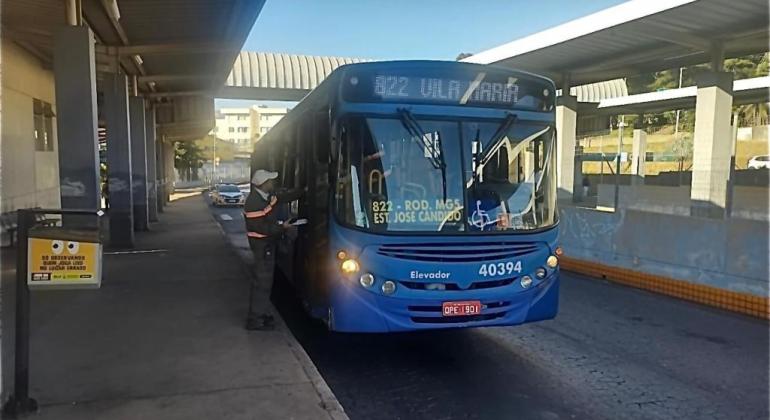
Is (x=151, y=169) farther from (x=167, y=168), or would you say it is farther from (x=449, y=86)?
(x=449, y=86)

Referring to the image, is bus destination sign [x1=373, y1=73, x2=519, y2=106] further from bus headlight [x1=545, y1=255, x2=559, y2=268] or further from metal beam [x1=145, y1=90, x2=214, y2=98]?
metal beam [x1=145, y1=90, x2=214, y2=98]

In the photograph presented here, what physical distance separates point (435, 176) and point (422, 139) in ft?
1.26

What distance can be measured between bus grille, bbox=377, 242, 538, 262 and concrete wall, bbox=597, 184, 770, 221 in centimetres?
671

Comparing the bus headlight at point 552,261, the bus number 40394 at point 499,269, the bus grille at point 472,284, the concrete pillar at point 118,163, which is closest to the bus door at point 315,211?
the bus grille at point 472,284

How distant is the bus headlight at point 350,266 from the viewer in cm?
548

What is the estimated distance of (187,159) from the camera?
238 feet

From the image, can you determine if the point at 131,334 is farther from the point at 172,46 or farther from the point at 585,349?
the point at 172,46

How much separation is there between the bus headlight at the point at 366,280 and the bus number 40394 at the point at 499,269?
1.07 m

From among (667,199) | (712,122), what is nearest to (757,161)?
(712,122)

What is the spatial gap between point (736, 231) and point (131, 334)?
28.3ft

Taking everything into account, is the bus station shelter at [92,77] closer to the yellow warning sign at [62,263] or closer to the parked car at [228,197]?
the yellow warning sign at [62,263]

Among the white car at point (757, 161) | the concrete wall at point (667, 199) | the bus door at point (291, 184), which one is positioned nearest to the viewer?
the bus door at point (291, 184)

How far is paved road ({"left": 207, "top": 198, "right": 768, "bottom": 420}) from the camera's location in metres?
4.92

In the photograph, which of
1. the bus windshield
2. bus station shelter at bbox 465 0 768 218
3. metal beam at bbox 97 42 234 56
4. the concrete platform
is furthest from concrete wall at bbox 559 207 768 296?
metal beam at bbox 97 42 234 56
